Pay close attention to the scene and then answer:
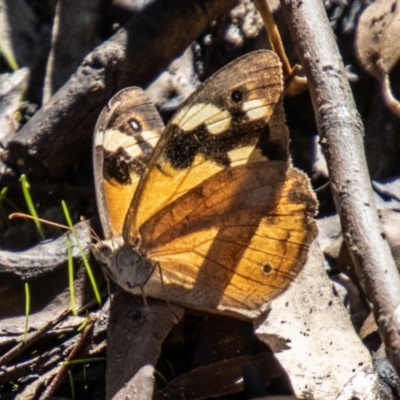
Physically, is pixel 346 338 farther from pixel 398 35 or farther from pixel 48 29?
pixel 48 29

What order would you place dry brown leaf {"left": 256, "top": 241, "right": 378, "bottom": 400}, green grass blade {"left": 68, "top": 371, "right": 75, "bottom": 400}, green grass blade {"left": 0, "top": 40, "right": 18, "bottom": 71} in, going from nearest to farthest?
dry brown leaf {"left": 256, "top": 241, "right": 378, "bottom": 400}, green grass blade {"left": 68, "top": 371, "right": 75, "bottom": 400}, green grass blade {"left": 0, "top": 40, "right": 18, "bottom": 71}

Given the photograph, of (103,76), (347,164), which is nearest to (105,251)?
(103,76)

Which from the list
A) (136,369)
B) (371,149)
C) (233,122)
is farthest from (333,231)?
(136,369)

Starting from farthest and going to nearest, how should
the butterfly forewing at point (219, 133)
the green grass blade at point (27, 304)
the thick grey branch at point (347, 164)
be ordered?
the green grass blade at point (27, 304) < the butterfly forewing at point (219, 133) < the thick grey branch at point (347, 164)

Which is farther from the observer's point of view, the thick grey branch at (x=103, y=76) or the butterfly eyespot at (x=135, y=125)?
the thick grey branch at (x=103, y=76)

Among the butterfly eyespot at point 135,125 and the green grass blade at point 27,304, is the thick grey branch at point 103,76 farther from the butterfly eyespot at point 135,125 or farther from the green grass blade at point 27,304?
the green grass blade at point 27,304

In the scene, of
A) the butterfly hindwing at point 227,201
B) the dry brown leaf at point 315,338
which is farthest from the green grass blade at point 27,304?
the dry brown leaf at point 315,338

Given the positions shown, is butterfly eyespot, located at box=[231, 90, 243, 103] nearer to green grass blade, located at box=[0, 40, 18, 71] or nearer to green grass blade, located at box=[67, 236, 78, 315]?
green grass blade, located at box=[67, 236, 78, 315]

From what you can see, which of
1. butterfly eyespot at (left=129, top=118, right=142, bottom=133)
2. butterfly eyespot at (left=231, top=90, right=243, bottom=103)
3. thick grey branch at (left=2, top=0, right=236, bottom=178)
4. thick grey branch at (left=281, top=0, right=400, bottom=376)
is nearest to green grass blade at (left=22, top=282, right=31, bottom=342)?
thick grey branch at (left=2, top=0, right=236, bottom=178)
